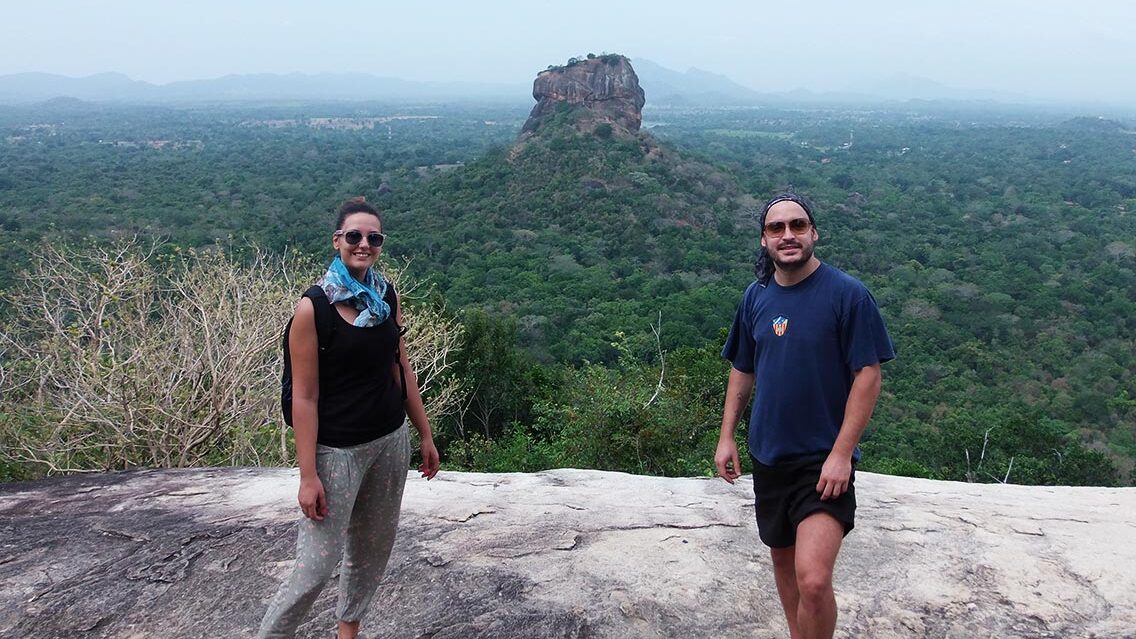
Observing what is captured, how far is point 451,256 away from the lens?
34156 mm

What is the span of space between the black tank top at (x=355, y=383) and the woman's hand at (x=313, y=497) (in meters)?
0.13

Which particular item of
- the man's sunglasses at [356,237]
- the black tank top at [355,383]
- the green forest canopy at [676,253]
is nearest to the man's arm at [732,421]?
the black tank top at [355,383]

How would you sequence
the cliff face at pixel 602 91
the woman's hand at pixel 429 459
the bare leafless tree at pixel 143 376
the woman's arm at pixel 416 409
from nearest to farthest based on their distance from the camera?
the woman's arm at pixel 416 409
the woman's hand at pixel 429 459
the bare leafless tree at pixel 143 376
the cliff face at pixel 602 91

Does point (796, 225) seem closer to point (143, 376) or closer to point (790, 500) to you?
point (790, 500)

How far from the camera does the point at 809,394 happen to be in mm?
2293

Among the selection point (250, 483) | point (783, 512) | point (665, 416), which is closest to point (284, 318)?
point (250, 483)

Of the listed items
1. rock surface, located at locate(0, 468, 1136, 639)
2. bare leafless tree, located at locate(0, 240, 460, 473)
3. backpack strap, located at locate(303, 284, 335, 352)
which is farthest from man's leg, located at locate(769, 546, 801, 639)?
bare leafless tree, located at locate(0, 240, 460, 473)

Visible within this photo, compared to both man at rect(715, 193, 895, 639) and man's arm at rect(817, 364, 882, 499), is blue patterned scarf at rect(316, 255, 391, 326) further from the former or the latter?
man's arm at rect(817, 364, 882, 499)

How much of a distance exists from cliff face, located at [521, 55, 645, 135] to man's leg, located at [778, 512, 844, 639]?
50.7m

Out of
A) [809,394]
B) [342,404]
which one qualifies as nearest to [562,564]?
[342,404]

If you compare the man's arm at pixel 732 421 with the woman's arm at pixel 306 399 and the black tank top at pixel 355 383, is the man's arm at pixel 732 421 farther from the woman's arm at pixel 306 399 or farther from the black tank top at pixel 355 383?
the woman's arm at pixel 306 399

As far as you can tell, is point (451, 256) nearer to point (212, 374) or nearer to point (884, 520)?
point (212, 374)

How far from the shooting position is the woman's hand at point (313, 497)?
7.68 feet

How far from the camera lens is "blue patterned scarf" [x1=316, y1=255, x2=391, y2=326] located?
230 centimetres
